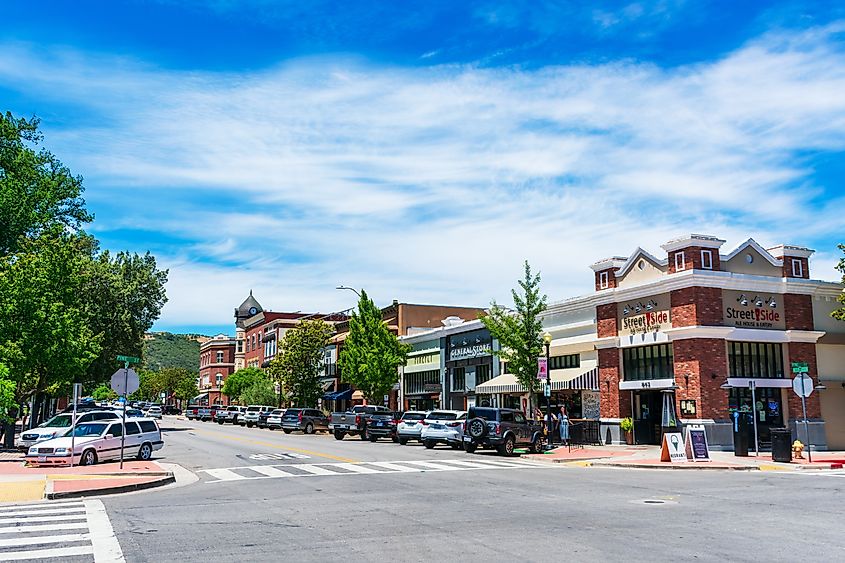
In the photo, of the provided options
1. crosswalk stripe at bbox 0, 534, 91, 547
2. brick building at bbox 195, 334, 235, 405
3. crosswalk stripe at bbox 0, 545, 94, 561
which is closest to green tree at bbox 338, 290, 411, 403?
crosswalk stripe at bbox 0, 534, 91, 547

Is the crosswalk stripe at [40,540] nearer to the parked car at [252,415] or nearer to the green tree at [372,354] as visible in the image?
the green tree at [372,354]

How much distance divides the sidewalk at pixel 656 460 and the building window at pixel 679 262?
7.56 m

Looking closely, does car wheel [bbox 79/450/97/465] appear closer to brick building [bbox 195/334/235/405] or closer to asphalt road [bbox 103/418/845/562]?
asphalt road [bbox 103/418/845/562]

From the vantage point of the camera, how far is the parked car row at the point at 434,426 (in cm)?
3038

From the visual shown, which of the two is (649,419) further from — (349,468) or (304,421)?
(304,421)

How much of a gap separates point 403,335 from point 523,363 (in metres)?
28.1

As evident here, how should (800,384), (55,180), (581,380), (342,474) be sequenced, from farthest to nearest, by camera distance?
(55,180)
(581,380)
(800,384)
(342,474)

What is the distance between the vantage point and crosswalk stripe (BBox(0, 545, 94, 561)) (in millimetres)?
9688

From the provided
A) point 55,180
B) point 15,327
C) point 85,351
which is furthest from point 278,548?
point 55,180

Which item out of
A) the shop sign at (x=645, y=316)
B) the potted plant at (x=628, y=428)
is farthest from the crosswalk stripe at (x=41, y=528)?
the shop sign at (x=645, y=316)

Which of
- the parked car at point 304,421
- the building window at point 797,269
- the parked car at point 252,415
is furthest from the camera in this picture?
the parked car at point 252,415

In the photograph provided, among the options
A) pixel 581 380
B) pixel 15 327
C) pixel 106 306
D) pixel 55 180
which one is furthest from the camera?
pixel 106 306

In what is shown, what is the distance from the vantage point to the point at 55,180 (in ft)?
152

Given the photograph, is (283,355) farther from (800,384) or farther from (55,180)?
(800,384)
